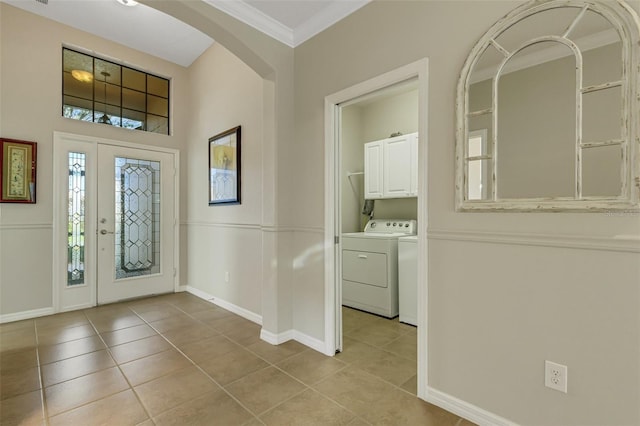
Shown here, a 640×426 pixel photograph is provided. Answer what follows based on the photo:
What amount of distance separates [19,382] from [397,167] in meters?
3.84

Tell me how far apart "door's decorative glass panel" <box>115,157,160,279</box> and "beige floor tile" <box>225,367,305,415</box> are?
9.25 feet

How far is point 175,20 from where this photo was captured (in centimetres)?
341

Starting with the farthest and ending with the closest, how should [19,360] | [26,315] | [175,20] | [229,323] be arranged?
[175,20] → [26,315] → [229,323] → [19,360]

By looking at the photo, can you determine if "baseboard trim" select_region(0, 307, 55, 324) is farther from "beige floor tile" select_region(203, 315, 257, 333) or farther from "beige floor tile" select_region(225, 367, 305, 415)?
"beige floor tile" select_region(225, 367, 305, 415)

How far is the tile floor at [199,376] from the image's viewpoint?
1.73 metres

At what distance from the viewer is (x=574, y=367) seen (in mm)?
1361

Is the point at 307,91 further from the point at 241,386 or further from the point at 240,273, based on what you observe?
the point at 241,386

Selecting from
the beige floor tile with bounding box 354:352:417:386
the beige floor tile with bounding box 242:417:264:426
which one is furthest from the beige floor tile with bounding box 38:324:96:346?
the beige floor tile with bounding box 354:352:417:386

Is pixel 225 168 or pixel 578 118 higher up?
pixel 225 168

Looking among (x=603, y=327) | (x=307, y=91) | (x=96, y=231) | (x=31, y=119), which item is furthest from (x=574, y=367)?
(x=31, y=119)

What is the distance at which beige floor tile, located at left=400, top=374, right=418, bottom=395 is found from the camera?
195 cm

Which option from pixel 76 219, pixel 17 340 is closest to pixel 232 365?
pixel 17 340

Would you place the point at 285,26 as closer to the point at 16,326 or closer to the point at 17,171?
the point at 17,171

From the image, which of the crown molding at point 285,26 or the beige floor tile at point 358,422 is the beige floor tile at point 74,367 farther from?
the crown molding at point 285,26
